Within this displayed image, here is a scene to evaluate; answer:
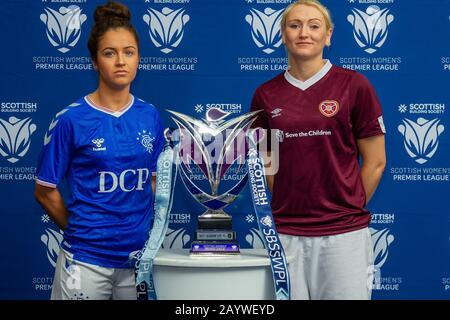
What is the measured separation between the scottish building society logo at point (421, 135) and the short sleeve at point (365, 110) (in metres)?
0.85

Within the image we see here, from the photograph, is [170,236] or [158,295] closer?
[158,295]

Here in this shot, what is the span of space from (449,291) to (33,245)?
2.00 meters

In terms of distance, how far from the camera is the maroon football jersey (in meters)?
2.29

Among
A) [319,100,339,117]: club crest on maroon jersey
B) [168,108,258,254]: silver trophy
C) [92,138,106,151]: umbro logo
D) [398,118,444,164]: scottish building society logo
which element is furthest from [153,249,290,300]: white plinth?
[398,118,444,164]: scottish building society logo

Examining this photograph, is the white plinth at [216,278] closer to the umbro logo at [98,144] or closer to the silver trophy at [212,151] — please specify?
the silver trophy at [212,151]

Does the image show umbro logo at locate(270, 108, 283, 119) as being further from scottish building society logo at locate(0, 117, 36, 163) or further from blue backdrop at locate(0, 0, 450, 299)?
scottish building society logo at locate(0, 117, 36, 163)

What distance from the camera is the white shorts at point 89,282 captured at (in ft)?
7.43

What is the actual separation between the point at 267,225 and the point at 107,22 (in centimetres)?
94

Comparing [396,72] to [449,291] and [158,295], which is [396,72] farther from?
[158,295]

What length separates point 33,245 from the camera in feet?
10.6

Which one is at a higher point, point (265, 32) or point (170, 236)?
point (265, 32)

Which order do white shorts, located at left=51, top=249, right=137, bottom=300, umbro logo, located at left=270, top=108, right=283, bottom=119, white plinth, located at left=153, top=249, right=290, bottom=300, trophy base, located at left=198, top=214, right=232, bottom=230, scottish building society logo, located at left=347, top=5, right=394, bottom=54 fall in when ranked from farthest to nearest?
scottish building society logo, located at left=347, top=5, right=394, bottom=54, umbro logo, located at left=270, top=108, right=283, bottom=119, white shorts, located at left=51, top=249, right=137, bottom=300, trophy base, located at left=198, top=214, right=232, bottom=230, white plinth, located at left=153, top=249, right=290, bottom=300
